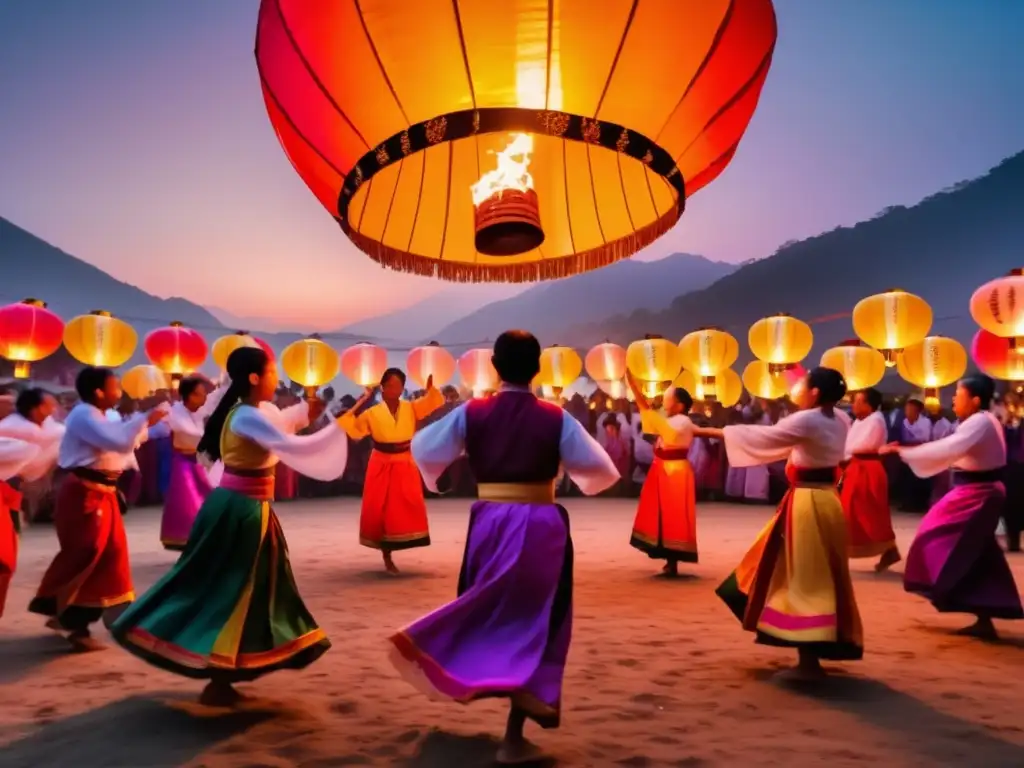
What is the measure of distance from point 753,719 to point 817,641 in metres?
0.63

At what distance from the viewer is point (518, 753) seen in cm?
271

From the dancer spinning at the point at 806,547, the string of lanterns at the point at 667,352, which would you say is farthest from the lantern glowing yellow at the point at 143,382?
the dancer spinning at the point at 806,547

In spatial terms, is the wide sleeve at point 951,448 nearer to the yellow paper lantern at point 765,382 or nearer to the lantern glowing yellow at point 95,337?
the yellow paper lantern at point 765,382

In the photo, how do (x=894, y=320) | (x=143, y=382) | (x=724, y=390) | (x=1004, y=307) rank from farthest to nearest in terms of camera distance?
(x=724, y=390), (x=143, y=382), (x=894, y=320), (x=1004, y=307)

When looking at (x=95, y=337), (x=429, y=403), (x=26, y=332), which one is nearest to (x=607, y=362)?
(x=429, y=403)

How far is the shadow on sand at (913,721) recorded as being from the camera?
2.81 m

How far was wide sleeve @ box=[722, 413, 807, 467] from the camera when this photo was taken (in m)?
3.88

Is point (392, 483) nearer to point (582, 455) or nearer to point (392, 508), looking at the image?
point (392, 508)

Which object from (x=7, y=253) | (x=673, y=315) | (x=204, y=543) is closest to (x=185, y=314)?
(x=7, y=253)

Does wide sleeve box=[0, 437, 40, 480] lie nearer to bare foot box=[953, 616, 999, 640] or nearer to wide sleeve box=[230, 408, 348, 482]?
wide sleeve box=[230, 408, 348, 482]

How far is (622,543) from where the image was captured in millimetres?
8836

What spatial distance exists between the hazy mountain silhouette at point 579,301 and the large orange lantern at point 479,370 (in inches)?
1324

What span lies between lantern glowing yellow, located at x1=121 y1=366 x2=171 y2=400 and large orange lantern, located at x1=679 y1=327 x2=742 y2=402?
8672mm

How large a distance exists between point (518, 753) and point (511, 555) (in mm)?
687
